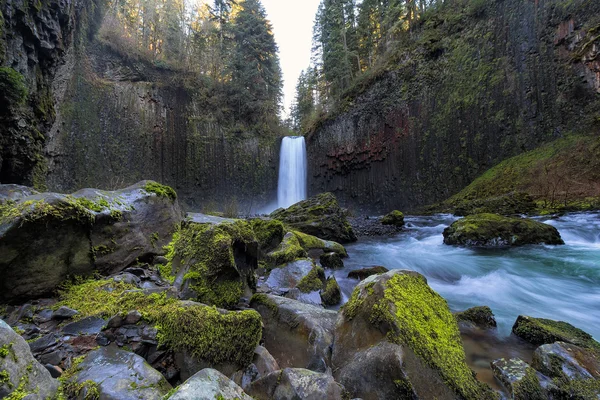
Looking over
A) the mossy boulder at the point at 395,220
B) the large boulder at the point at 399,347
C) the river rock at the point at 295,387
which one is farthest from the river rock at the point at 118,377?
the mossy boulder at the point at 395,220

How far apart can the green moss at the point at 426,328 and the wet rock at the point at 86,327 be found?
203 cm

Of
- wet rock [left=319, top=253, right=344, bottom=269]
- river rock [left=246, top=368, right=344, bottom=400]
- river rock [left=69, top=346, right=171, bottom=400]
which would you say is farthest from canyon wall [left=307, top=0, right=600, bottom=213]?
river rock [left=69, top=346, right=171, bottom=400]

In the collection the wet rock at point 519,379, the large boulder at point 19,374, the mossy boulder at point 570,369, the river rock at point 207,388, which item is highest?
the large boulder at point 19,374

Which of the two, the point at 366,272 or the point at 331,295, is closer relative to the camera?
the point at 331,295

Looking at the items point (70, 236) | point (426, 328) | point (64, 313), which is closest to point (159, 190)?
point (70, 236)

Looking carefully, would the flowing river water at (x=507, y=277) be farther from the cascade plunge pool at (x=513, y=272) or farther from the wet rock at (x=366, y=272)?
the wet rock at (x=366, y=272)

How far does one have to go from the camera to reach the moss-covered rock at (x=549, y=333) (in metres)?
2.90

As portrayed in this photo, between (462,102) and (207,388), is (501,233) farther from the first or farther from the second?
(462,102)

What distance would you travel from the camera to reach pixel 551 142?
12.6 metres

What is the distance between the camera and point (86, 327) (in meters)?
2.02

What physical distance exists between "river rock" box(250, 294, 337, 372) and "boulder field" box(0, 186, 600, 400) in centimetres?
1

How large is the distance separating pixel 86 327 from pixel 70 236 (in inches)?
47.4

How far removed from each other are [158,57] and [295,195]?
15.0 metres

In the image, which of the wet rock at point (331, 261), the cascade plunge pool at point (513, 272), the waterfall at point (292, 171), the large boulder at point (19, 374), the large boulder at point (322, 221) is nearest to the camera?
the large boulder at point (19, 374)
